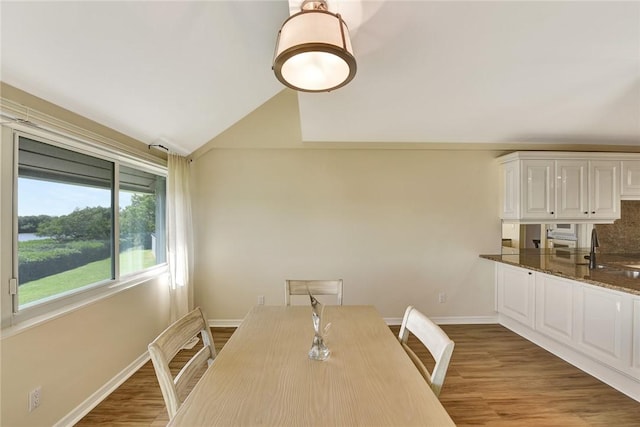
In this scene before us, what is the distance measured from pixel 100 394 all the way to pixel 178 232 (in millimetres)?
1477

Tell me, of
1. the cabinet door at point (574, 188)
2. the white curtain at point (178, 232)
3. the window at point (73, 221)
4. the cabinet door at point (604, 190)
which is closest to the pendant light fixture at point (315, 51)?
the window at point (73, 221)

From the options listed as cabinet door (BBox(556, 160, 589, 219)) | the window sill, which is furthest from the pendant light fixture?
cabinet door (BBox(556, 160, 589, 219))

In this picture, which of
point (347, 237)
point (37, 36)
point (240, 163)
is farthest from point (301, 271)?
point (37, 36)

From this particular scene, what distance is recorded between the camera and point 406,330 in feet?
5.02

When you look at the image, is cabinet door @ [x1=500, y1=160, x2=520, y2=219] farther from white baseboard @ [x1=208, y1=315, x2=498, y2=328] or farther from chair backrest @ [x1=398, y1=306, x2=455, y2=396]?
chair backrest @ [x1=398, y1=306, x2=455, y2=396]

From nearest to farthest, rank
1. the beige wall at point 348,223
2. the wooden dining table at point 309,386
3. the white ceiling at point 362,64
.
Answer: the wooden dining table at point 309,386
the white ceiling at point 362,64
the beige wall at point 348,223

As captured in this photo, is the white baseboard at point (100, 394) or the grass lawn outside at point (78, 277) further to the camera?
the white baseboard at point (100, 394)

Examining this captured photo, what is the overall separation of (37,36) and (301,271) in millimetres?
2874

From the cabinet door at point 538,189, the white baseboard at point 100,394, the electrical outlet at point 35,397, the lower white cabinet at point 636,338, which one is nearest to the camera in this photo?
the electrical outlet at point 35,397

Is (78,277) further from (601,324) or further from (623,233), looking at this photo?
(623,233)

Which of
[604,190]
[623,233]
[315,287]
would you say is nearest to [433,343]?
[315,287]

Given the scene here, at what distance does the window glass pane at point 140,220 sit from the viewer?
2.62 metres

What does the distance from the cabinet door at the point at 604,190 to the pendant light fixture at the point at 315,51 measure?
12.0 feet

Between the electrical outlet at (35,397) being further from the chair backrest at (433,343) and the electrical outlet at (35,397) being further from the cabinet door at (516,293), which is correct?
the cabinet door at (516,293)
